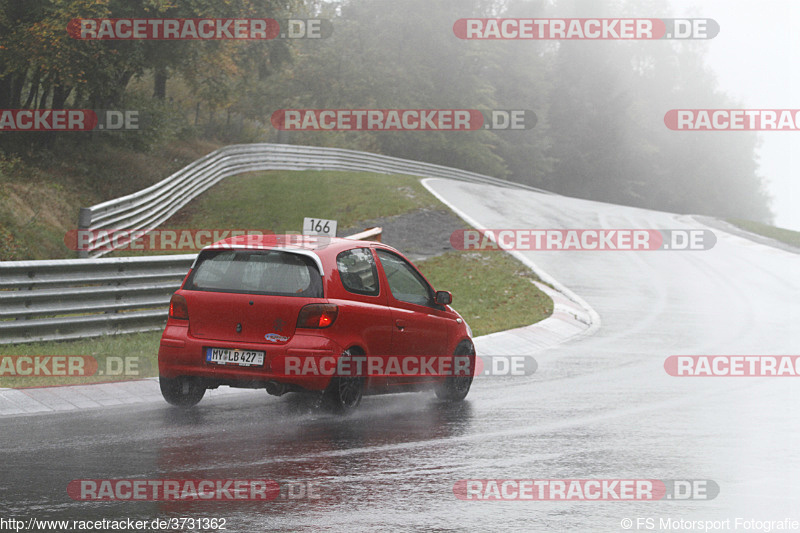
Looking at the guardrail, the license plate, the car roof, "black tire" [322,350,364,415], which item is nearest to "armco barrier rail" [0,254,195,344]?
the guardrail

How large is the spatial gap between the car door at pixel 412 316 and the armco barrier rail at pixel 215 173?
40.6 feet

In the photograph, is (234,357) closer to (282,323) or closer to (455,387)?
(282,323)

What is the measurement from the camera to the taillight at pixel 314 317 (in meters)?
8.56

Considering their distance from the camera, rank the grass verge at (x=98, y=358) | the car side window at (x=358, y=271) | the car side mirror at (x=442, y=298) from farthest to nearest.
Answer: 1. the car side mirror at (x=442, y=298)
2. the grass verge at (x=98, y=358)
3. the car side window at (x=358, y=271)

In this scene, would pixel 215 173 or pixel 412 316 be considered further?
pixel 215 173

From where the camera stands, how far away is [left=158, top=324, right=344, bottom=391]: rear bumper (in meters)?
8.48

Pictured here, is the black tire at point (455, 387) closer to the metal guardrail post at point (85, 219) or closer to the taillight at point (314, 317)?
the taillight at point (314, 317)

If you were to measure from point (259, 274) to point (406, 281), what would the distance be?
211 cm

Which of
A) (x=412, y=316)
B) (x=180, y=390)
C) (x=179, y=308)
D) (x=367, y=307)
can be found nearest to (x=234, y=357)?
(x=179, y=308)

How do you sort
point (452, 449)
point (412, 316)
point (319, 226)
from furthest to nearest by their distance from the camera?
1. point (319, 226)
2. point (412, 316)
3. point (452, 449)

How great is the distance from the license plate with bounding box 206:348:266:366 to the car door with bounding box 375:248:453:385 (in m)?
1.58

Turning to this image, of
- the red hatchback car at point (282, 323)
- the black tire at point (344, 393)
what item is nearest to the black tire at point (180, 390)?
the red hatchback car at point (282, 323)

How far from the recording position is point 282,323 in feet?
28.1

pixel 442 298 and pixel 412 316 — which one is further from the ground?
pixel 442 298
